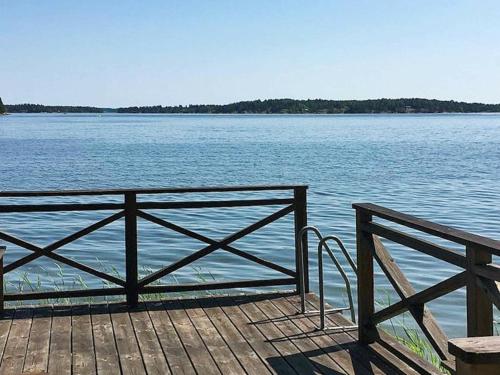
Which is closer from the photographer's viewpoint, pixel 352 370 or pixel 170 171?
pixel 352 370

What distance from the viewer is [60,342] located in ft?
17.0

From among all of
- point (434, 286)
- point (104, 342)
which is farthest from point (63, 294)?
point (434, 286)

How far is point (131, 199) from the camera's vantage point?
246 inches

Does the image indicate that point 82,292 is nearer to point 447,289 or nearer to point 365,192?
point 447,289

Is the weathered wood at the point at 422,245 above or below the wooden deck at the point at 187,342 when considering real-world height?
above

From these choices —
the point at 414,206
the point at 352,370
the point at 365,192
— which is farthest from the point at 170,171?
the point at 352,370

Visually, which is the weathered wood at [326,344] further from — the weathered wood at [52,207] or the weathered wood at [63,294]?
the weathered wood at [52,207]

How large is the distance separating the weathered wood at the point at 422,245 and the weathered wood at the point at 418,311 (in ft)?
0.57

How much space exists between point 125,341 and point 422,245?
2.28 metres

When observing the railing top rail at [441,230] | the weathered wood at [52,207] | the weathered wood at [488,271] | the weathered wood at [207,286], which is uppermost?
the railing top rail at [441,230]

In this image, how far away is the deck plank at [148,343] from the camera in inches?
182

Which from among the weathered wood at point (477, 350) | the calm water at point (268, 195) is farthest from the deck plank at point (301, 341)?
the calm water at point (268, 195)

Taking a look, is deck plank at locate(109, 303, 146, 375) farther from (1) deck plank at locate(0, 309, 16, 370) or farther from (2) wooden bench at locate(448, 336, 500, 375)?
(2) wooden bench at locate(448, 336, 500, 375)

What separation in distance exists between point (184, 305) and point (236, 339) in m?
1.17
